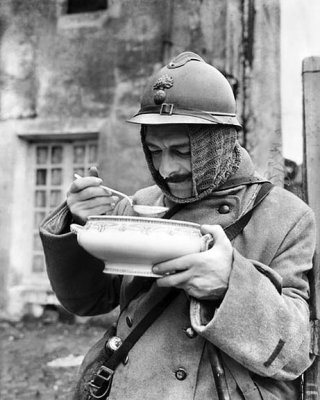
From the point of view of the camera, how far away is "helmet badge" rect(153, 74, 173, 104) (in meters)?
2.04

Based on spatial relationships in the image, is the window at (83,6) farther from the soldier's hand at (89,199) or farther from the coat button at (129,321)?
the coat button at (129,321)

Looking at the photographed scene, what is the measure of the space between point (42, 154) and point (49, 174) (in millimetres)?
292

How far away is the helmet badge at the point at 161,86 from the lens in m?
2.04

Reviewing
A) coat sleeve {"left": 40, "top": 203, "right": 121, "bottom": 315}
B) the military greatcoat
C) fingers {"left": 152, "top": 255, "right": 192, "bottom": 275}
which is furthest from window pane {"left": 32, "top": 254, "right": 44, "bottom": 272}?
fingers {"left": 152, "top": 255, "right": 192, "bottom": 275}

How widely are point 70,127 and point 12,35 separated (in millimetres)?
1583

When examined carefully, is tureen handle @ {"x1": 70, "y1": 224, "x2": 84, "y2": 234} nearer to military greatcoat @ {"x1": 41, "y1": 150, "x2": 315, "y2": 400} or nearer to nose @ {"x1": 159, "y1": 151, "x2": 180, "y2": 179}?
military greatcoat @ {"x1": 41, "y1": 150, "x2": 315, "y2": 400}

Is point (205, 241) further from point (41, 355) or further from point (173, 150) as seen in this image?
point (41, 355)

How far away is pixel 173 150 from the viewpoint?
204 centimetres

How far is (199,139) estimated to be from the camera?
201 cm

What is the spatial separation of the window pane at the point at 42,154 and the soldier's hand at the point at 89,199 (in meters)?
6.49

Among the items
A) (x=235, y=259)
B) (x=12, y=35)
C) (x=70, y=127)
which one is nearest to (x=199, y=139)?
(x=235, y=259)

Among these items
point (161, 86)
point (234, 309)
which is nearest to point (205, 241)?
point (234, 309)

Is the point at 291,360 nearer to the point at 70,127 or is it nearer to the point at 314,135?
the point at 314,135

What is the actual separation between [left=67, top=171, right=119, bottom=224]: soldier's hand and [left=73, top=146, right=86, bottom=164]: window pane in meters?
6.24
